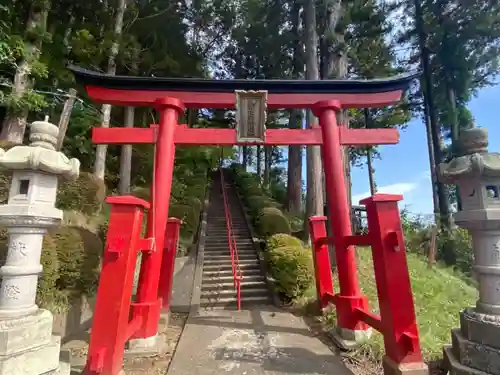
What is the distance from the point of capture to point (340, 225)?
4.84 m

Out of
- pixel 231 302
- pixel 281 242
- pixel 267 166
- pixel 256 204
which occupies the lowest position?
pixel 231 302

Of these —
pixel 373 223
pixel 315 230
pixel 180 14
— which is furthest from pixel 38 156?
pixel 180 14

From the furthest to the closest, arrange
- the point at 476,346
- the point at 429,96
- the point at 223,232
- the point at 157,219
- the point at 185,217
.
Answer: the point at 429,96
the point at 223,232
the point at 185,217
the point at 157,219
the point at 476,346

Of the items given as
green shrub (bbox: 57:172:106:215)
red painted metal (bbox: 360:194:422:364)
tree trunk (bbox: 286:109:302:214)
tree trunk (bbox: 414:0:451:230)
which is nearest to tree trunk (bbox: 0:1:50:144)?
green shrub (bbox: 57:172:106:215)

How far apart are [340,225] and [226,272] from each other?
13.7 feet

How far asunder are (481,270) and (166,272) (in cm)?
479

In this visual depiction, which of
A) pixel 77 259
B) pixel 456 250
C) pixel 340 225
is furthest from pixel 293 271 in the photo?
pixel 456 250

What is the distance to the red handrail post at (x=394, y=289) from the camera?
126 inches

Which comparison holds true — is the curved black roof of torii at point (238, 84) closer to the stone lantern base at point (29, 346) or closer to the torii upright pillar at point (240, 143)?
the torii upright pillar at point (240, 143)

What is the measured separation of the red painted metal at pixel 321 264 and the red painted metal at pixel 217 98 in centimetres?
225

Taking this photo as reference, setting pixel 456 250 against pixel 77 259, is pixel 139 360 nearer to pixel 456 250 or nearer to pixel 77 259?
pixel 77 259

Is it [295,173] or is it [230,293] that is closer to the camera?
[230,293]

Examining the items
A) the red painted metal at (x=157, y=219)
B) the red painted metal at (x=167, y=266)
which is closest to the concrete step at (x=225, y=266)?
the red painted metal at (x=167, y=266)

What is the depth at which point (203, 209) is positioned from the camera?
572 inches
